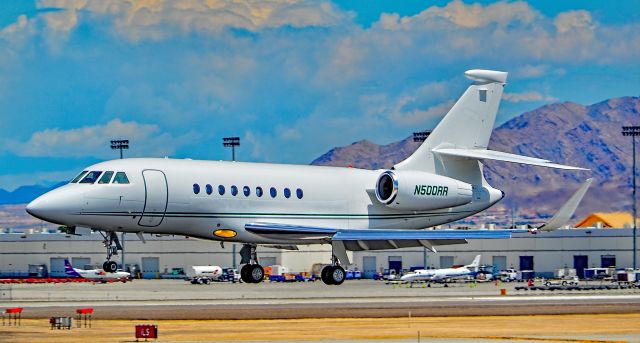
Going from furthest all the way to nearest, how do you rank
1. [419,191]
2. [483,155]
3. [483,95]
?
[483,95] → [483,155] → [419,191]

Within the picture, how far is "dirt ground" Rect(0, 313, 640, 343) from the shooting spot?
45.1 metres

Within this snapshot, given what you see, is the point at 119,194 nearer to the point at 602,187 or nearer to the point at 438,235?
the point at 438,235

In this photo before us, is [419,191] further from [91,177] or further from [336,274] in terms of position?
[91,177]

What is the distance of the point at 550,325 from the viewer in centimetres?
5062

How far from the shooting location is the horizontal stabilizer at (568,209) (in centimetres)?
5959

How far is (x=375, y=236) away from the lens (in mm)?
61969

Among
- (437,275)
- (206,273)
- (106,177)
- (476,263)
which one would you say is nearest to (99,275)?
(206,273)

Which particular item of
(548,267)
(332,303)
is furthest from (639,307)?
(548,267)

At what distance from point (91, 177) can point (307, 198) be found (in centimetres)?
1089

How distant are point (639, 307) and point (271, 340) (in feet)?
82.3

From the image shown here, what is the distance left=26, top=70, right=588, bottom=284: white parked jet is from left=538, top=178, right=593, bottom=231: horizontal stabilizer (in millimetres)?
65

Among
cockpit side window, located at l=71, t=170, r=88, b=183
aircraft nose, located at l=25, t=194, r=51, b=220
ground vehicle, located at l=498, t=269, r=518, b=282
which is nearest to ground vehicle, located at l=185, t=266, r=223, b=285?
ground vehicle, located at l=498, t=269, r=518, b=282

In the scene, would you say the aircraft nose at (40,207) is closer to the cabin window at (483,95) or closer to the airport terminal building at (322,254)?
the cabin window at (483,95)

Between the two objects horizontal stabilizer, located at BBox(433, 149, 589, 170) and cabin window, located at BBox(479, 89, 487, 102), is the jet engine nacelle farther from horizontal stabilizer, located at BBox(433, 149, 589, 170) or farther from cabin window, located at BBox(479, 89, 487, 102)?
cabin window, located at BBox(479, 89, 487, 102)
